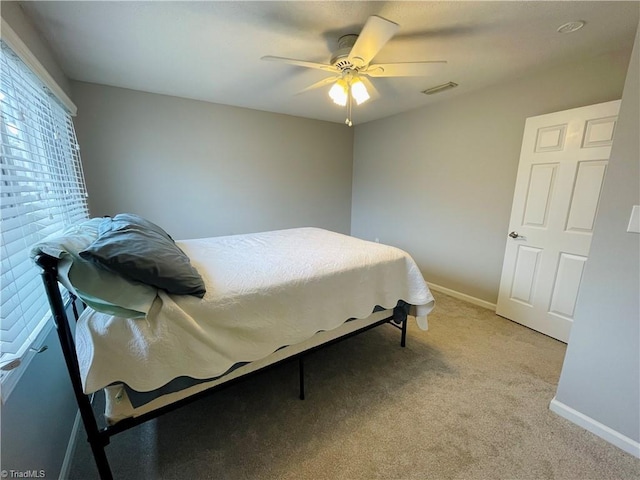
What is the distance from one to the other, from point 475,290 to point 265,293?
9.03ft

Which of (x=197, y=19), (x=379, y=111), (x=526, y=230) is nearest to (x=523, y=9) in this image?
(x=526, y=230)

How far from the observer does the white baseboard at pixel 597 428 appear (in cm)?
139

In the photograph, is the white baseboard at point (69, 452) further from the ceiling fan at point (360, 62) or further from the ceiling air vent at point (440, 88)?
the ceiling air vent at point (440, 88)

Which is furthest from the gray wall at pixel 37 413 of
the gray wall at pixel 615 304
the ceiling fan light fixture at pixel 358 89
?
the gray wall at pixel 615 304

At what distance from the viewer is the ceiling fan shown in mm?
1459

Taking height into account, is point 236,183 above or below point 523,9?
below

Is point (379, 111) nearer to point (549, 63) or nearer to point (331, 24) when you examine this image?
point (549, 63)

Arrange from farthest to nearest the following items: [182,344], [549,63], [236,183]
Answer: [236,183]
[549,63]
[182,344]

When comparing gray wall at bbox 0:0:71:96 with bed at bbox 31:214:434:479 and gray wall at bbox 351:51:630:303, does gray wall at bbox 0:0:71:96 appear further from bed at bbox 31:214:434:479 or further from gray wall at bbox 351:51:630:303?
gray wall at bbox 351:51:630:303

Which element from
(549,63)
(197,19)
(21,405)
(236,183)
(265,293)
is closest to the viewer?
(21,405)

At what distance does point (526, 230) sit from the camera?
257cm

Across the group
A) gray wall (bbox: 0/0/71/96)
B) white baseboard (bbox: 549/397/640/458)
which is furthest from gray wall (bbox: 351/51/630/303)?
gray wall (bbox: 0/0/71/96)

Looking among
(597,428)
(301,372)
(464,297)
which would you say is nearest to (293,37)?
(301,372)

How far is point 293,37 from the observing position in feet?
6.14
